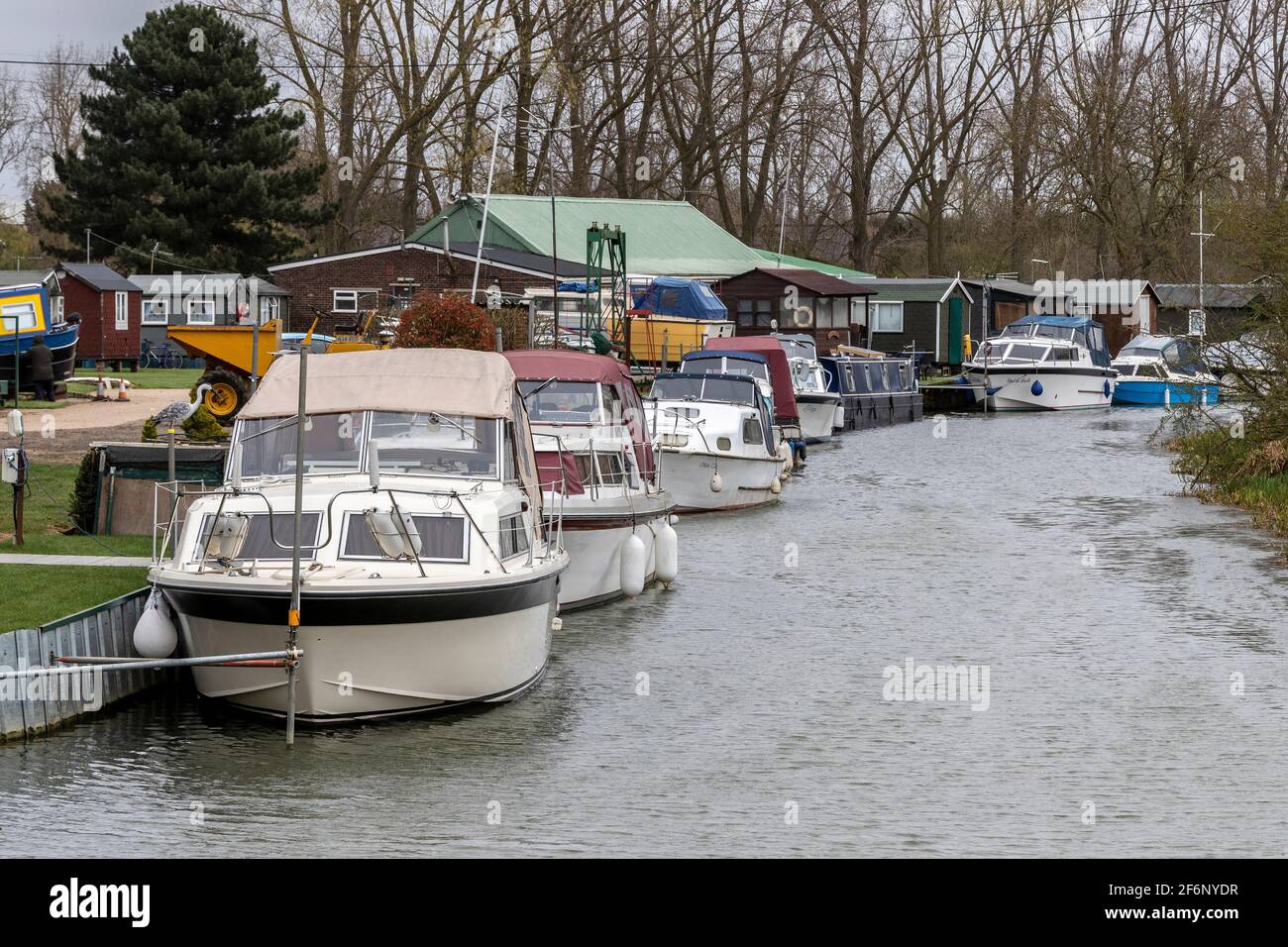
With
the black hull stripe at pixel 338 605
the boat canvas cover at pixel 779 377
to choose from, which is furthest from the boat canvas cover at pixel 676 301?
the black hull stripe at pixel 338 605

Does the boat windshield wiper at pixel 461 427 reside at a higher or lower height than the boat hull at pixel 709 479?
higher

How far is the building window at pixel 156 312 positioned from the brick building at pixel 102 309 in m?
5.63

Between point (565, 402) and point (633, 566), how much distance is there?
10.9 ft

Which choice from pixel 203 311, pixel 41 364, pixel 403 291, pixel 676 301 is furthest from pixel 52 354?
pixel 676 301

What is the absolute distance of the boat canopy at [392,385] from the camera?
17406mm

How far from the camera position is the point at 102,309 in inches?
2020

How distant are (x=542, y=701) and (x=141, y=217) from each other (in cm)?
4698

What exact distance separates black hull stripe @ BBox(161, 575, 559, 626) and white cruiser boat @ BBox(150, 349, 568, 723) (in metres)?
0.02

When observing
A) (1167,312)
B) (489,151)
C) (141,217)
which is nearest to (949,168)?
(1167,312)

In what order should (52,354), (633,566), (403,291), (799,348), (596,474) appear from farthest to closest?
(403,291) < (799,348) < (52,354) < (596,474) < (633,566)

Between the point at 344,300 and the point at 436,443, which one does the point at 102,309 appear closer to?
the point at 344,300

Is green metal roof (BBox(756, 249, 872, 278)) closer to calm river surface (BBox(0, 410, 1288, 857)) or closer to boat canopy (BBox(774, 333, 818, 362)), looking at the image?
boat canopy (BBox(774, 333, 818, 362))

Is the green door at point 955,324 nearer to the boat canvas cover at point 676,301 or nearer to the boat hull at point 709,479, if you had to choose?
the boat canvas cover at point 676,301

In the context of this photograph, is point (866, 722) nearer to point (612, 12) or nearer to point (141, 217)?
point (141, 217)
